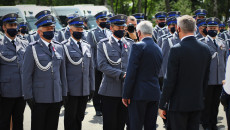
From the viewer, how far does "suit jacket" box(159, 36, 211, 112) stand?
4.08 m

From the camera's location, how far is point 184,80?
162 inches

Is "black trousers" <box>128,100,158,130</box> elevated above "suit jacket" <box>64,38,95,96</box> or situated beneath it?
situated beneath

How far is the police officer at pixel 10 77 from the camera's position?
5.50m

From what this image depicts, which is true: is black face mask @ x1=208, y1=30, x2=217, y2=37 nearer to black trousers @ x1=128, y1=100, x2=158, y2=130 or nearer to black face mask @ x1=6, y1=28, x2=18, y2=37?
black trousers @ x1=128, y1=100, x2=158, y2=130

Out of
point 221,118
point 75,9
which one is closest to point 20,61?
point 221,118

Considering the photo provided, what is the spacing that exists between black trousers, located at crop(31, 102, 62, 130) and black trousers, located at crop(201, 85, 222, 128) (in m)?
3.43

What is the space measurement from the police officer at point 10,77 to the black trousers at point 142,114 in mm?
2176

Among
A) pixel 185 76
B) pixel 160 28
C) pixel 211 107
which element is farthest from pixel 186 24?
pixel 160 28

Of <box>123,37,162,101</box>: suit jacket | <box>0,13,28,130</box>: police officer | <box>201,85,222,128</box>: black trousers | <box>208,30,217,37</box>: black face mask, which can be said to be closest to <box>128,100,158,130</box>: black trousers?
<box>123,37,162,101</box>: suit jacket

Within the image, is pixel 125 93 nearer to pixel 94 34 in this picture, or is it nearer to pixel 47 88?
pixel 47 88

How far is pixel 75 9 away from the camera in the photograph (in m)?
18.7

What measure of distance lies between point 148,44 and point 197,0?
38.7 meters

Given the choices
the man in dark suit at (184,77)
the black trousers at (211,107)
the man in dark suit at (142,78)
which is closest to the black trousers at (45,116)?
the man in dark suit at (142,78)

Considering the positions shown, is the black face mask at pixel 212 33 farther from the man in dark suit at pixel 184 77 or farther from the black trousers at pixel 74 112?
the black trousers at pixel 74 112
